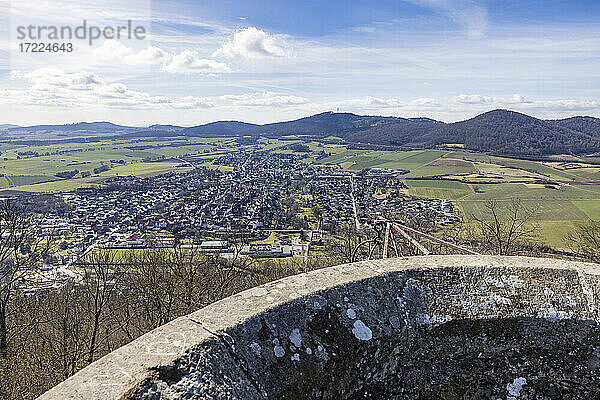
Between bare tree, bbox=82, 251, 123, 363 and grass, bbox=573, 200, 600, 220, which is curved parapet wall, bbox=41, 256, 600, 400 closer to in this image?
bare tree, bbox=82, 251, 123, 363

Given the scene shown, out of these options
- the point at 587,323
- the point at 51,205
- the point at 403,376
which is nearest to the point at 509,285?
the point at 587,323

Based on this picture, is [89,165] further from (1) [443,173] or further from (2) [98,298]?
(2) [98,298]

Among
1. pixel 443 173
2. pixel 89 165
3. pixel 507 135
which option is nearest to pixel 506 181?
pixel 443 173

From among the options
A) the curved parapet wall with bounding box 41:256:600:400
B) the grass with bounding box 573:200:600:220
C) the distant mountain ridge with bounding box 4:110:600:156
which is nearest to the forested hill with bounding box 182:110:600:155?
the distant mountain ridge with bounding box 4:110:600:156

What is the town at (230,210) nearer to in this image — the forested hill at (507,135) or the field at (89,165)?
the field at (89,165)

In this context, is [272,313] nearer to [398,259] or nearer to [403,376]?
[403,376]

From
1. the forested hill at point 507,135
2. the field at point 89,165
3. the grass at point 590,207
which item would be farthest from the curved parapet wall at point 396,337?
the forested hill at point 507,135
